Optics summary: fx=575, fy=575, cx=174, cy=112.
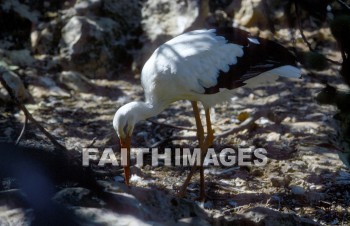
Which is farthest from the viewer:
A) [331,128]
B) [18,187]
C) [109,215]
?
[331,128]

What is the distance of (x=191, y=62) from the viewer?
423cm

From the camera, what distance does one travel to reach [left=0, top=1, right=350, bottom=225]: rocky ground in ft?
9.81

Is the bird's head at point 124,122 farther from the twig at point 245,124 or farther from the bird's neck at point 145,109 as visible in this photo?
the twig at point 245,124

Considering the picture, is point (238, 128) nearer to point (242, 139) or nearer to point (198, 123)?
point (242, 139)

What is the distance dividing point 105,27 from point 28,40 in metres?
0.93

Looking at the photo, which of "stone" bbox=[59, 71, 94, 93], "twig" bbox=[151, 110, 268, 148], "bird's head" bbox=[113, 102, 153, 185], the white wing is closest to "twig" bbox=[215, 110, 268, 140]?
"twig" bbox=[151, 110, 268, 148]

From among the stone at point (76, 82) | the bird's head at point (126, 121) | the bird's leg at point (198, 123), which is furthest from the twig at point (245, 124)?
the stone at point (76, 82)

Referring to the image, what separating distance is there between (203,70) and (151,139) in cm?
129

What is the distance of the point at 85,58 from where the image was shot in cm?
661

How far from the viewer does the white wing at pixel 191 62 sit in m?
4.17

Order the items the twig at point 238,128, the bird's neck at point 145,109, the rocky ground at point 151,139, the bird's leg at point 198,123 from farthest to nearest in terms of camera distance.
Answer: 1. the twig at point 238,128
2. the bird's leg at point 198,123
3. the bird's neck at point 145,109
4. the rocky ground at point 151,139

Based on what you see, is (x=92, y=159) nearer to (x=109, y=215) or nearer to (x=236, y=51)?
(x=236, y=51)

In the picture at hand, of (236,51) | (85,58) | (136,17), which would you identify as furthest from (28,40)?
(236,51)

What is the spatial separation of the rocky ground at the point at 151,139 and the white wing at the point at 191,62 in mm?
723
